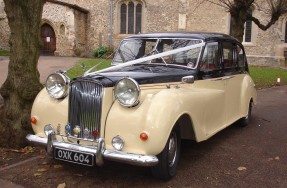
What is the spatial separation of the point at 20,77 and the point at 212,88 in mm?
2959

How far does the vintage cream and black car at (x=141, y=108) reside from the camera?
3.86 m

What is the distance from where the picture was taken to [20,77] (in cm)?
554

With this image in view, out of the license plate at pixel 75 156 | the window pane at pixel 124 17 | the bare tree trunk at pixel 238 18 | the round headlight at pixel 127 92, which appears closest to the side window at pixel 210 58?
the round headlight at pixel 127 92

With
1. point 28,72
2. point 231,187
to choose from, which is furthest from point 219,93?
point 28,72

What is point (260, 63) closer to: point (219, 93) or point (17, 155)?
point (219, 93)

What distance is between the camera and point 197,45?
5.37m

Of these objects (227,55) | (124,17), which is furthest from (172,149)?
(124,17)

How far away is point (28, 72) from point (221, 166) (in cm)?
323

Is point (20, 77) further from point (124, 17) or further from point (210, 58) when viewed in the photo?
point (124, 17)

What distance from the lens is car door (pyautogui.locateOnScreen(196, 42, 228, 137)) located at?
5055 millimetres

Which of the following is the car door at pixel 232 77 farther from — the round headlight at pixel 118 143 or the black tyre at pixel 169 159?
the round headlight at pixel 118 143

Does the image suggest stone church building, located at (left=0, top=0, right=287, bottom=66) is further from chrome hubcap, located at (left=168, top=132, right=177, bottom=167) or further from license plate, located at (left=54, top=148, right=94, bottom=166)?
license plate, located at (left=54, top=148, right=94, bottom=166)

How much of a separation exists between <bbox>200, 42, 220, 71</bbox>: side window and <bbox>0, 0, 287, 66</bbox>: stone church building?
1945 centimetres

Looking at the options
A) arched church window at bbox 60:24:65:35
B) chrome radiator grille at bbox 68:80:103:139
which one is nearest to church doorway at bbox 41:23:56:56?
arched church window at bbox 60:24:65:35
